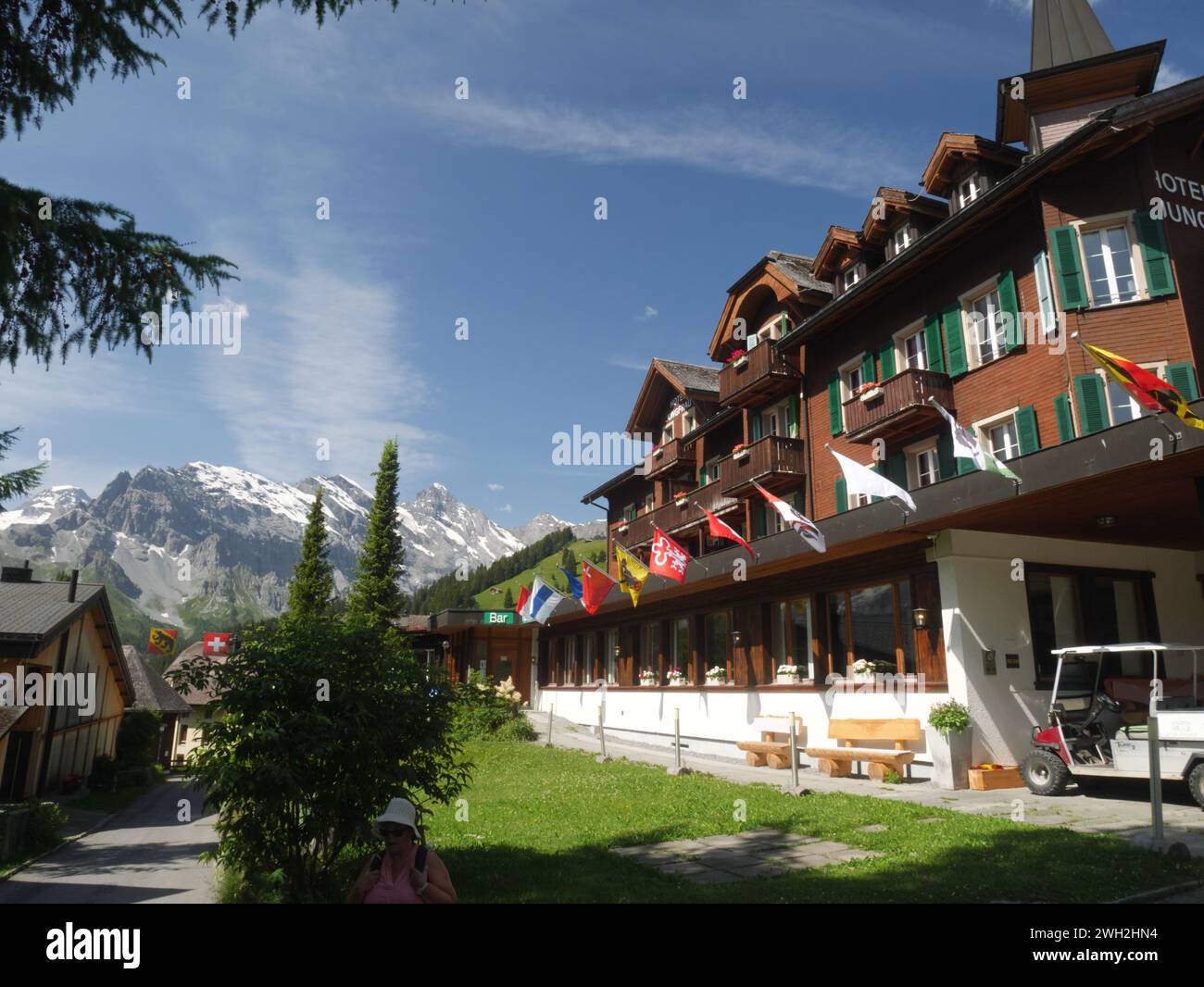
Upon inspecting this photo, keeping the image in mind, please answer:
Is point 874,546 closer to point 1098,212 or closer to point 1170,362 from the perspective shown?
point 1170,362

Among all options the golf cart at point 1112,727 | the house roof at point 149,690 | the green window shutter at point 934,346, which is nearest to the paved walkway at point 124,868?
the golf cart at point 1112,727

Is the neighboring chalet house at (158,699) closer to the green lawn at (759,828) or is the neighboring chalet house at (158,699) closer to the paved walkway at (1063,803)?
the green lawn at (759,828)

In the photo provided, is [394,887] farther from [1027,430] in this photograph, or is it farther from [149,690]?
[149,690]

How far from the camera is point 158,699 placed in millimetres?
45188

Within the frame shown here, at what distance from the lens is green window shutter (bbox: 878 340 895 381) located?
20.7 meters

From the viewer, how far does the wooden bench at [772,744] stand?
16.7 m

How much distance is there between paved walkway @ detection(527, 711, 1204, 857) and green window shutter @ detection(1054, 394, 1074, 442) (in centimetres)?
687

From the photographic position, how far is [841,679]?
16453 mm

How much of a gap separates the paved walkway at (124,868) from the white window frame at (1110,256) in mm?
17756

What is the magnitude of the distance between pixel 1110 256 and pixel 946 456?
525 centimetres

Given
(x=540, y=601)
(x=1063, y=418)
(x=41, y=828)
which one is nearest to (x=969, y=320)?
(x=1063, y=418)
